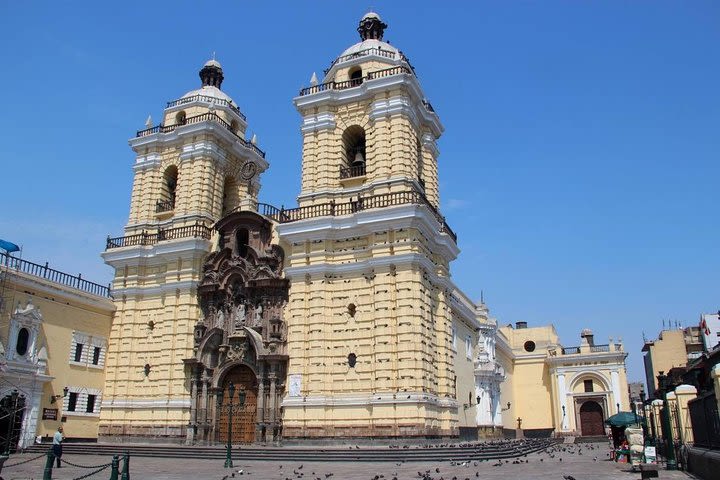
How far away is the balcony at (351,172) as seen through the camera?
102ft

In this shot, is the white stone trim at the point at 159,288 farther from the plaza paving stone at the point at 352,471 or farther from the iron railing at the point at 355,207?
the plaza paving stone at the point at 352,471

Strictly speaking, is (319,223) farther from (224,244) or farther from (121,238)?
(121,238)

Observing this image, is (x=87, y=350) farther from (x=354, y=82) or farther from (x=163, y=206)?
(x=354, y=82)

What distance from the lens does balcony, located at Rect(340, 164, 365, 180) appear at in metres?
30.9

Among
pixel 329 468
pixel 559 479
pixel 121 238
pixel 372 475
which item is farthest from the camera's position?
pixel 121 238

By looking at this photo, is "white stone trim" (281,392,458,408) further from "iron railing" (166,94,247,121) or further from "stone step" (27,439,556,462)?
"iron railing" (166,94,247,121)

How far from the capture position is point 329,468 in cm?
2009

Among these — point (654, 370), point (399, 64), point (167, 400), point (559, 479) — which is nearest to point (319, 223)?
point (399, 64)

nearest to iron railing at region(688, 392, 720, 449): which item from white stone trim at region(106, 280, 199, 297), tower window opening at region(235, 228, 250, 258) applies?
tower window opening at region(235, 228, 250, 258)

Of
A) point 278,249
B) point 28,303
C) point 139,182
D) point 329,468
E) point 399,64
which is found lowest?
point 329,468

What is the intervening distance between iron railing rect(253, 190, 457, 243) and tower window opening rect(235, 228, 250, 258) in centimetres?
153

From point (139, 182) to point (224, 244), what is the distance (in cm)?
817

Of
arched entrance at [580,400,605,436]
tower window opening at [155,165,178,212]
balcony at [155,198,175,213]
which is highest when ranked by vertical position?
tower window opening at [155,165,178,212]

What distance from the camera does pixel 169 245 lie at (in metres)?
32.5
